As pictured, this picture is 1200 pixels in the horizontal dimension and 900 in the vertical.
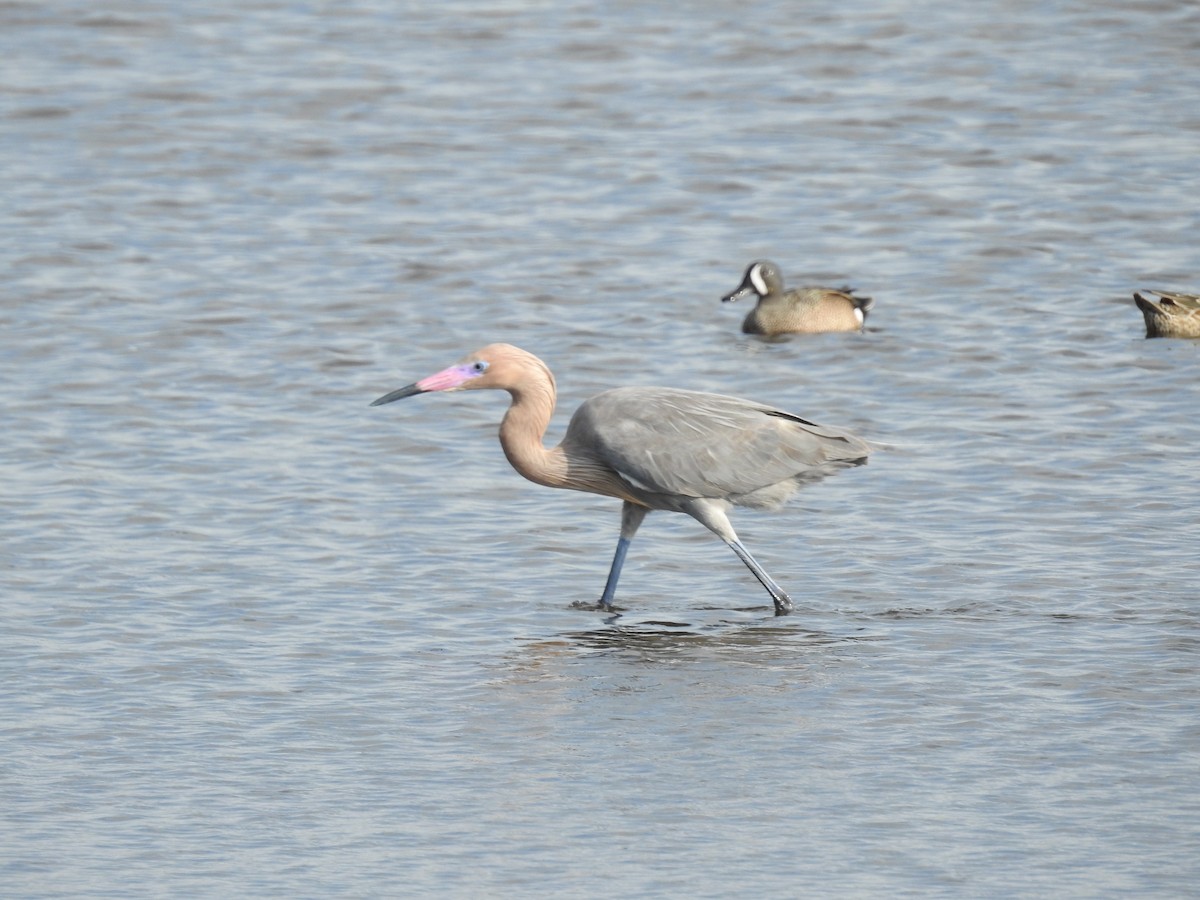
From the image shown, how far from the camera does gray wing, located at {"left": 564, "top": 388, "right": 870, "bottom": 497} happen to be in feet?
32.7

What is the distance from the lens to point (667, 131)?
69.6 feet

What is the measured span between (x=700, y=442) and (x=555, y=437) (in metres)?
3.24

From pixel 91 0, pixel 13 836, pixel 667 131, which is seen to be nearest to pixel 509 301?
pixel 667 131

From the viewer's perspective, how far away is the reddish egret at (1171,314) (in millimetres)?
14680

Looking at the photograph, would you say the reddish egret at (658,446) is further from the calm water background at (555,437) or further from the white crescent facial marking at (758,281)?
the white crescent facial marking at (758,281)

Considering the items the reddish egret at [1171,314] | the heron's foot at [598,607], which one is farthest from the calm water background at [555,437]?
the reddish egret at [1171,314]

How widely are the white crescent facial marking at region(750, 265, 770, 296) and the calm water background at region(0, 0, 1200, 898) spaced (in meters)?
0.35

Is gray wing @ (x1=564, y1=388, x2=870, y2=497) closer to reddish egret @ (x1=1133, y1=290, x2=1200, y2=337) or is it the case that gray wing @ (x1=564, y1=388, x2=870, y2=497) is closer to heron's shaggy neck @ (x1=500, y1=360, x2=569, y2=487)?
heron's shaggy neck @ (x1=500, y1=360, x2=569, y2=487)

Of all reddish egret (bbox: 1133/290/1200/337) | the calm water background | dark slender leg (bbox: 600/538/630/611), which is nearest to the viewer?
the calm water background

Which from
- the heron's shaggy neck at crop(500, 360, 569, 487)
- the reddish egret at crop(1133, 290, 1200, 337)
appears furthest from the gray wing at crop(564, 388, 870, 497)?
the reddish egret at crop(1133, 290, 1200, 337)

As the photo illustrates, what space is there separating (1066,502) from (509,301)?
5894 millimetres

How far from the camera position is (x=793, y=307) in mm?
15680

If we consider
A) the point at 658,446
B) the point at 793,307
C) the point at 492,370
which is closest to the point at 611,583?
the point at 658,446

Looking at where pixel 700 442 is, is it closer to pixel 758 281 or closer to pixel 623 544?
pixel 623 544
